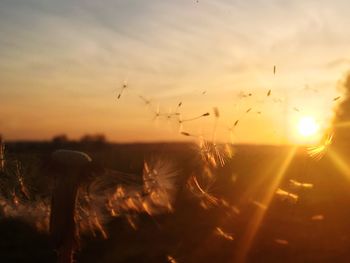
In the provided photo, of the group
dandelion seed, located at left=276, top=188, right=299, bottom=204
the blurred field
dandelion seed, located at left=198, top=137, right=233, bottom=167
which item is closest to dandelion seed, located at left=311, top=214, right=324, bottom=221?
the blurred field

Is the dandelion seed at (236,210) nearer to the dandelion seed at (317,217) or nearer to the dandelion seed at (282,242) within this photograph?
the dandelion seed at (317,217)

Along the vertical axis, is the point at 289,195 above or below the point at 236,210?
above

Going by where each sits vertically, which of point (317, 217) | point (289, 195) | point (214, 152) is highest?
point (214, 152)

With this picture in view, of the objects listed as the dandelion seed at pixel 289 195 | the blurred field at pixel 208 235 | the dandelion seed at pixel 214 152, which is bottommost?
the blurred field at pixel 208 235

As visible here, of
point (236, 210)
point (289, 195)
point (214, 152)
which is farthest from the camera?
point (236, 210)

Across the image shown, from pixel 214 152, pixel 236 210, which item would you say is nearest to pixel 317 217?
pixel 236 210

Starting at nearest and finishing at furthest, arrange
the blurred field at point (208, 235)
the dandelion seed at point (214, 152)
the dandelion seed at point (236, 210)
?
the dandelion seed at point (214, 152)
the blurred field at point (208, 235)
the dandelion seed at point (236, 210)

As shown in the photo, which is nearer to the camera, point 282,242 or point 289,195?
point 289,195

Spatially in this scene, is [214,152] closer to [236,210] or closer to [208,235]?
[208,235]

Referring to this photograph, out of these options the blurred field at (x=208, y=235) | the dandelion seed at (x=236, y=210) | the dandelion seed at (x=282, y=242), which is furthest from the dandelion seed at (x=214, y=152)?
the dandelion seed at (x=236, y=210)

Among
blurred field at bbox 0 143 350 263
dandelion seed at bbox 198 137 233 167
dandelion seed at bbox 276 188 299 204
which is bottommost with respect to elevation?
blurred field at bbox 0 143 350 263

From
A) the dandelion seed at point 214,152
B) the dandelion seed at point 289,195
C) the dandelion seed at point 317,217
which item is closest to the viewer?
the dandelion seed at point 214,152

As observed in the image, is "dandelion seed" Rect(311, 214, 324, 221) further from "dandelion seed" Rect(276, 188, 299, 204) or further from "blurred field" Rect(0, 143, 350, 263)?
"dandelion seed" Rect(276, 188, 299, 204)
